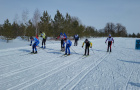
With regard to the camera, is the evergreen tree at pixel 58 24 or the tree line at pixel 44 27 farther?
the evergreen tree at pixel 58 24

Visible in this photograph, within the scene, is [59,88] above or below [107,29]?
below

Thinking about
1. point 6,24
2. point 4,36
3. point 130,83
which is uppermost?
point 6,24

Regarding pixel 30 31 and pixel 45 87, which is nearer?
pixel 45 87

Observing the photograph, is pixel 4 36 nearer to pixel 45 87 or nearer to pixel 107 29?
pixel 45 87

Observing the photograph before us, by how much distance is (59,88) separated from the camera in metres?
4.02

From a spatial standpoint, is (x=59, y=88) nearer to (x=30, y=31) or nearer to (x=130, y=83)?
(x=130, y=83)

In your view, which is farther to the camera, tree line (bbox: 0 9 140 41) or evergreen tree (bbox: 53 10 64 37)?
evergreen tree (bbox: 53 10 64 37)

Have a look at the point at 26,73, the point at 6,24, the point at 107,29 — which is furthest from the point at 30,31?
the point at 107,29

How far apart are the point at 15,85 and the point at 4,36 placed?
2086 centimetres

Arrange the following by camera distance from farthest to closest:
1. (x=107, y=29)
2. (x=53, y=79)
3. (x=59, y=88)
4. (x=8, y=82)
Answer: (x=107, y=29), (x=53, y=79), (x=8, y=82), (x=59, y=88)

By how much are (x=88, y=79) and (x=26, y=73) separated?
3.05 meters

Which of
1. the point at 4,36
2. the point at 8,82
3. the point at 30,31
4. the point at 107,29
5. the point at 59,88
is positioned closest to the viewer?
the point at 59,88

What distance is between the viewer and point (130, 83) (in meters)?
4.55

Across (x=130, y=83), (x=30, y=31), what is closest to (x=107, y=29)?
(x=30, y=31)
